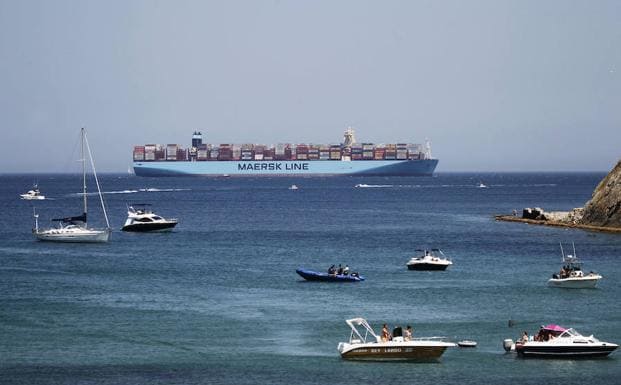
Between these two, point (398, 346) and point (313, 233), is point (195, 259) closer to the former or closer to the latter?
point (313, 233)

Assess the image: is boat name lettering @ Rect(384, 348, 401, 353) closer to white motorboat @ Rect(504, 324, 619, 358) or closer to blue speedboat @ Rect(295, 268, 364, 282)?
white motorboat @ Rect(504, 324, 619, 358)

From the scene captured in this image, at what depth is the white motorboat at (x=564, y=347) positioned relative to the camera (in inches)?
1724

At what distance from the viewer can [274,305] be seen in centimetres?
5803

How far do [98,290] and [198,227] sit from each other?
58531 mm

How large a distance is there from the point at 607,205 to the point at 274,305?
6390cm

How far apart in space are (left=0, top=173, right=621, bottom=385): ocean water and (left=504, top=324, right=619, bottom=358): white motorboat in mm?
500

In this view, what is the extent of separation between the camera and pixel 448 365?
42844mm

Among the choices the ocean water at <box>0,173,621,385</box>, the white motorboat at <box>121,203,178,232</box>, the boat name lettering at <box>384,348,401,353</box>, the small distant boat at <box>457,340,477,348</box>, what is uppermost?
the boat name lettering at <box>384,348,401,353</box>

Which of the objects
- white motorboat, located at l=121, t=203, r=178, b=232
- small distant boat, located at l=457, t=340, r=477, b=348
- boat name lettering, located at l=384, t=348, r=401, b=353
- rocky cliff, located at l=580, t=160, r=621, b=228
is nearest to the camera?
boat name lettering, located at l=384, t=348, r=401, b=353

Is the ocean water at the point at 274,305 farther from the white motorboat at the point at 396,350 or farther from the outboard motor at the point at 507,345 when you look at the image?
the white motorboat at the point at 396,350

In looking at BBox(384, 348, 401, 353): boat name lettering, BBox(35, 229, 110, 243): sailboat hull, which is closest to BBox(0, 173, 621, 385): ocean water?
BBox(384, 348, 401, 353): boat name lettering

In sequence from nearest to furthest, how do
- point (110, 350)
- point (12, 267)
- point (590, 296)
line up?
point (110, 350), point (590, 296), point (12, 267)

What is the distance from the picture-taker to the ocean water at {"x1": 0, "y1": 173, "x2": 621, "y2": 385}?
42.1 meters

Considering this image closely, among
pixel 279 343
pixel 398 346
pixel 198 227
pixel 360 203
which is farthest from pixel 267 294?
pixel 360 203
